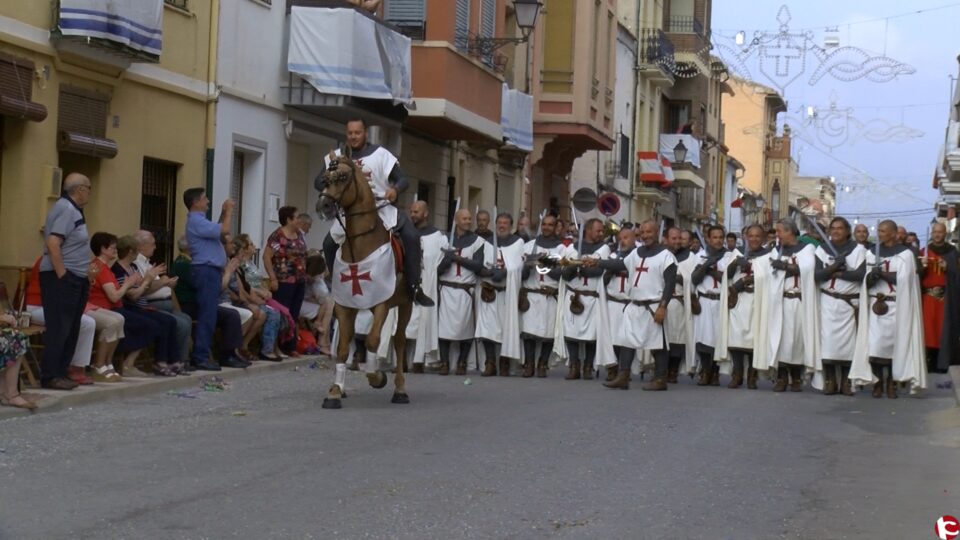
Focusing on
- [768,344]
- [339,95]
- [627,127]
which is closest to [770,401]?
[768,344]

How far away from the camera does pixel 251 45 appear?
2288 centimetres

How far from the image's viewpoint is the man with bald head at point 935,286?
2152 cm

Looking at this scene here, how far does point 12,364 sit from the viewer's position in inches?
517

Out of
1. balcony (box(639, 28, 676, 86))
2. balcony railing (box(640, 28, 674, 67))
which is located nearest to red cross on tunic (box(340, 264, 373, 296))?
balcony (box(639, 28, 676, 86))

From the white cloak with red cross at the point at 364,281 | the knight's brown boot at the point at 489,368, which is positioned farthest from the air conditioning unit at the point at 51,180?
the knight's brown boot at the point at 489,368

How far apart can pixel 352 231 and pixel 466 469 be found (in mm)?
4546

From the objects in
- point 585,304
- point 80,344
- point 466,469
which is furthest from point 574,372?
point 466,469

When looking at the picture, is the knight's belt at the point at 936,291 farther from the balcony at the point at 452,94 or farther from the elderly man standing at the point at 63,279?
the elderly man standing at the point at 63,279

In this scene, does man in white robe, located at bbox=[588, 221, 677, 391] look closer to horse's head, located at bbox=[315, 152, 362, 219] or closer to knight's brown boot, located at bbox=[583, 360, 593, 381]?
knight's brown boot, located at bbox=[583, 360, 593, 381]

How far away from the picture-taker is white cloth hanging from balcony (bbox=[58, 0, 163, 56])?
17109 millimetres

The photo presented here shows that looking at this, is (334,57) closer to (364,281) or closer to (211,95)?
(211,95)

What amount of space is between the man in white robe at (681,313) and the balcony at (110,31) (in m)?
6.16

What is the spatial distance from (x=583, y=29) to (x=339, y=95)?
15907 millimetres

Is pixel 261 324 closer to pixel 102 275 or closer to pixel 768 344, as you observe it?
pixel 102 275
